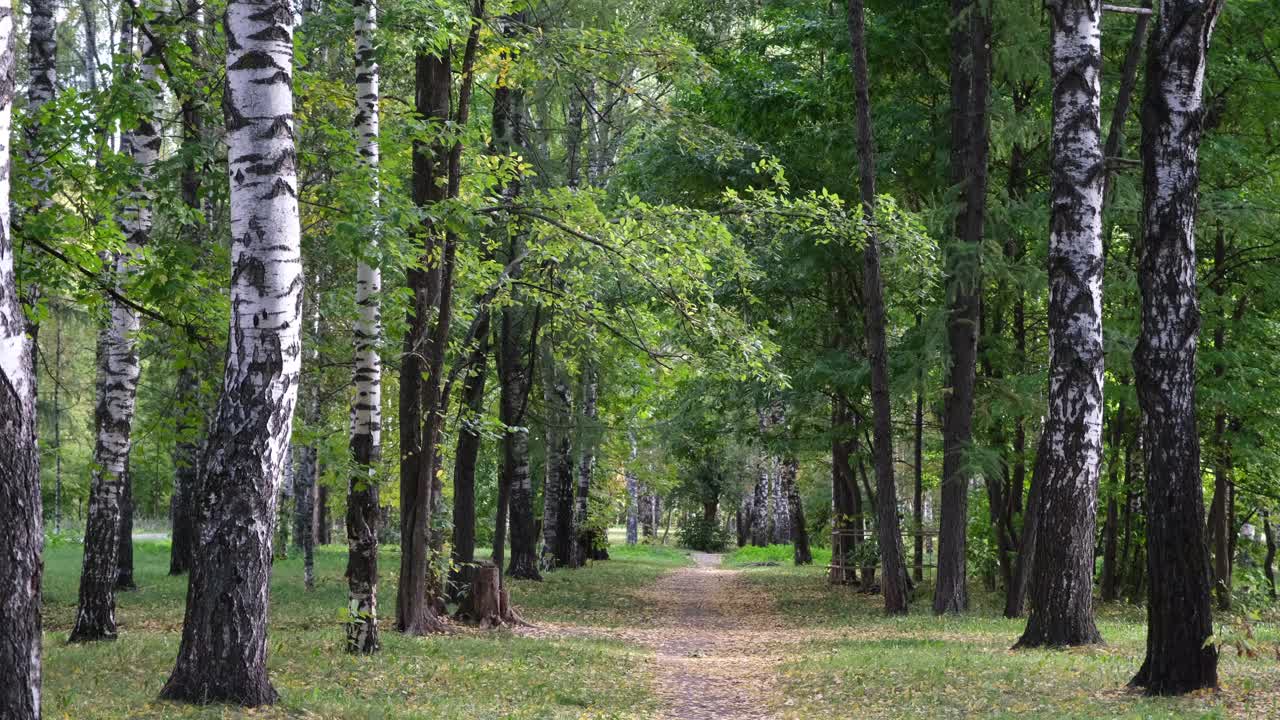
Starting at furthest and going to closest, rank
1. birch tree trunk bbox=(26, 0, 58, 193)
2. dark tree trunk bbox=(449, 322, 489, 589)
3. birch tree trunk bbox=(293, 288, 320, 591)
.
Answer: birch tree trunk bbox=(293, 288, 320, 591), dark tree trunk bbox=(449, 322, 489, 589), birch tree trunk bbox=(26, 0, 58, 193)

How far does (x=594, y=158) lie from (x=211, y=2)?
11159mm

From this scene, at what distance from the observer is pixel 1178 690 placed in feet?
26.5

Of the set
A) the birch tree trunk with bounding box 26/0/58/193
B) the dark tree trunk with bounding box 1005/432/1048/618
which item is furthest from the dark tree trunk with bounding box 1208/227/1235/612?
the birch tree trunk with bounding box 26/0/58/193

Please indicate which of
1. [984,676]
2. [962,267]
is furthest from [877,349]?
[984,676]

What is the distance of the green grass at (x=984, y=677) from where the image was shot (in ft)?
25.8

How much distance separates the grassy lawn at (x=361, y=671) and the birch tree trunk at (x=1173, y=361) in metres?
4.30

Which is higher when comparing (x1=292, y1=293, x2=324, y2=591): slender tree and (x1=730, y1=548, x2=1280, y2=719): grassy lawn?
(x1=292, y1=293, x2=324, y2=591): slender tree

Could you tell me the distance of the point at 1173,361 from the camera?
8.21 metres

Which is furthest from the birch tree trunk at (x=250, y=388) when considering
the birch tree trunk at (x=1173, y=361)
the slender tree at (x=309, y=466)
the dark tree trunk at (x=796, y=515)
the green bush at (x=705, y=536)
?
the green bush at (x=705, y=536)

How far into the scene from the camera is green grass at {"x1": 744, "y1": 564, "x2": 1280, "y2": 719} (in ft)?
25.8

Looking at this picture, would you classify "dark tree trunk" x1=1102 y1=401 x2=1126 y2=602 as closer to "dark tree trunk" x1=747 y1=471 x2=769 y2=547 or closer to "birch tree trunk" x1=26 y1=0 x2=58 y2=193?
"birch tree trunk" x1=26 y1=0 x2=58 y2=193

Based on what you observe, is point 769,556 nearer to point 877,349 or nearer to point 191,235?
point 877,349

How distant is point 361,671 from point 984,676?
561 centimetres

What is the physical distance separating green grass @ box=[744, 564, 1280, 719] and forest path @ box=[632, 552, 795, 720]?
403 mm
